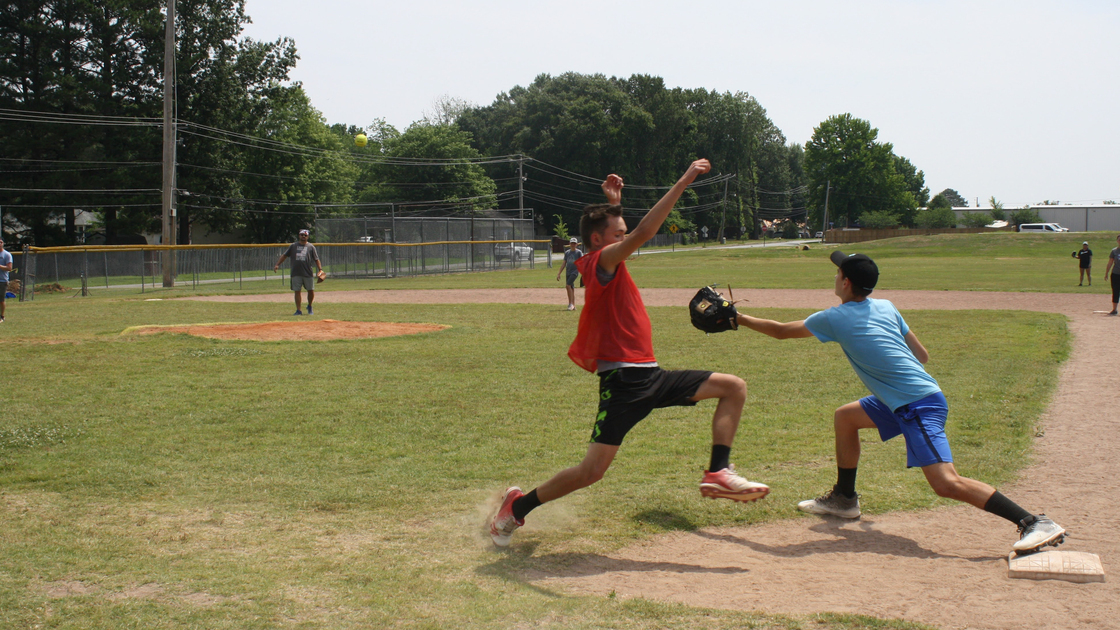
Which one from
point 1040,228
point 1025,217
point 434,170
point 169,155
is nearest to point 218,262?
point 169,155

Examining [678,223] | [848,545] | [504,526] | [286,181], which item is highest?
[286,181]

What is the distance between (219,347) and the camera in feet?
41.0

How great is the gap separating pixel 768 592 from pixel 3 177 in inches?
2052

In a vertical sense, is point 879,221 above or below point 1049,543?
above

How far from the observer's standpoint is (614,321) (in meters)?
4.49

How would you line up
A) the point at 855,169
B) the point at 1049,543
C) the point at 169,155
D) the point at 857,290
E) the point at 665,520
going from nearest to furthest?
the point at 1049,543 → the point at 857,290 → the point at 665,520 → the point at 169,155 → the point at 855,169

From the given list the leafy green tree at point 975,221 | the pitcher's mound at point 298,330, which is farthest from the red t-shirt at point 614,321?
the leafy green tree at point 975,221

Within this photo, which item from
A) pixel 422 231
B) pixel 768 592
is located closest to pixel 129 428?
pixel 768 592

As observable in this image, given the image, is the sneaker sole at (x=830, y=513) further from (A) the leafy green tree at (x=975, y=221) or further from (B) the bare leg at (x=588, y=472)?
(A) the leafy green tree at (x=975, y=221)

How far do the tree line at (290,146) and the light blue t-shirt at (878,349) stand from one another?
46.9 m

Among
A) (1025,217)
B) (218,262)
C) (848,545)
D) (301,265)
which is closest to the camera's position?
(848,545)

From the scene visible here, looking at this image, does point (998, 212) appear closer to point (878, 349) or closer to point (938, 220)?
point (938, 220)

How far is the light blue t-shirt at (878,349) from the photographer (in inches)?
181

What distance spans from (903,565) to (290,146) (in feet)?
214
